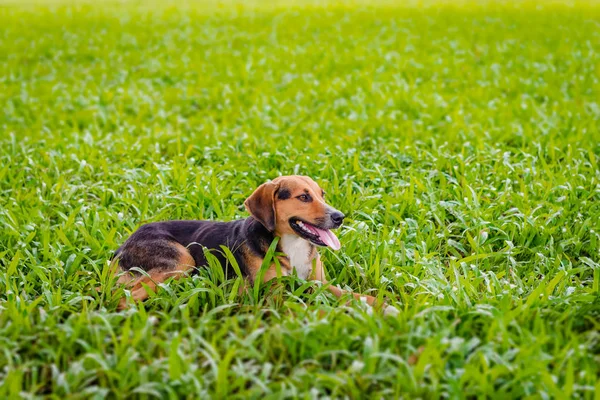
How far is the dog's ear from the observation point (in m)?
4.25

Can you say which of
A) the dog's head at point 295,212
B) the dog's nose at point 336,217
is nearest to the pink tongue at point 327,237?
the dog's head at point 295,212

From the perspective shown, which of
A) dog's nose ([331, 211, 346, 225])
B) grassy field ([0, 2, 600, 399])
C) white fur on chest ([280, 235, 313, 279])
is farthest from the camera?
white fur on chest ([280, 235, 313, 279])

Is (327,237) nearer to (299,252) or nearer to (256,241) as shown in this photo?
(299,252)

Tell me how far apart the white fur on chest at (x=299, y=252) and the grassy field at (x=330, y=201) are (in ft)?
0.46

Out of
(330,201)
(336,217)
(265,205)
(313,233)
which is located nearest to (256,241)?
(265,205)

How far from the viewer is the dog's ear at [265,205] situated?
425 centimetres

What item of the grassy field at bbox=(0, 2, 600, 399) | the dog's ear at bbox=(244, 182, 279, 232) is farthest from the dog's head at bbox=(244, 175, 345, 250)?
the grassy field at bbox=(0, 2, 600, 399)

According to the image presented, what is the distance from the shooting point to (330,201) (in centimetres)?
598

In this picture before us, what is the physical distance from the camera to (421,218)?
18.1ft


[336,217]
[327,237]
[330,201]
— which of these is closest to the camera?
[336,217]

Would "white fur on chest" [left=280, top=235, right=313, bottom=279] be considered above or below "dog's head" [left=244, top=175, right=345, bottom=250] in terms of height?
below

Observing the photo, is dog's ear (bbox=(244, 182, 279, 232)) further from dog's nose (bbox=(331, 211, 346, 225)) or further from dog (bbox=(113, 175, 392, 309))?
dog's nose (bbox=(331, 211, 346, 225))

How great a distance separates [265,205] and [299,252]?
39 centimetres

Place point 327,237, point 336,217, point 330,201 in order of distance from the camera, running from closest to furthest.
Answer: point 336,217, point 327,237, point 330,201
